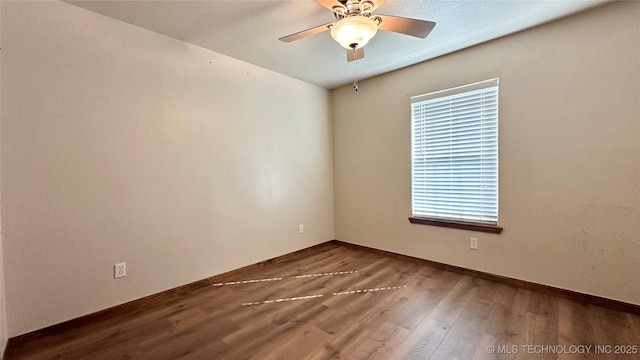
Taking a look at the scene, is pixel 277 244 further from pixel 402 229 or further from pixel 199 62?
pixel 199 62

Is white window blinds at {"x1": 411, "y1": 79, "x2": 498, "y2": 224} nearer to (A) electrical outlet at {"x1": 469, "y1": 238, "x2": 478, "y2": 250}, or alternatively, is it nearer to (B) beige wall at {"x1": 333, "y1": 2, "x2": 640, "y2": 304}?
(B) beige wall at {"x1": 333, "y1": 2, "x2": 640, "y2": 304}

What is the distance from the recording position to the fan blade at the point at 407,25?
1.60 m

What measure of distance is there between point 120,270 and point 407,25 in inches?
114

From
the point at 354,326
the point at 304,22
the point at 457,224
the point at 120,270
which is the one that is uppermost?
the point at 304,22

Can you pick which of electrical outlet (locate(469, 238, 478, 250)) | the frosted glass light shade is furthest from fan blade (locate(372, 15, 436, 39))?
electrical outlet (locate(469, 238, 478, 250))

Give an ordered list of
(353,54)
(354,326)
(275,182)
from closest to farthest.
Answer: (354,326) → (353,54) → (275,182)

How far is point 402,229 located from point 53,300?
3.37m

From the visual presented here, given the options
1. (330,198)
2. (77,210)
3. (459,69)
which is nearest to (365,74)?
(459,69)

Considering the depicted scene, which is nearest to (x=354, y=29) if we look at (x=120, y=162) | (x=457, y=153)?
(x=457, y=153)

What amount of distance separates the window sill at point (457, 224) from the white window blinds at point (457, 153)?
0.16ft

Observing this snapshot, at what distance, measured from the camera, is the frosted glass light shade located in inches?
59.7

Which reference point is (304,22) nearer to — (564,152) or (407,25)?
(407,25)

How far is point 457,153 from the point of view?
9.44 ft

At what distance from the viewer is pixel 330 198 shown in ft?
13.5
